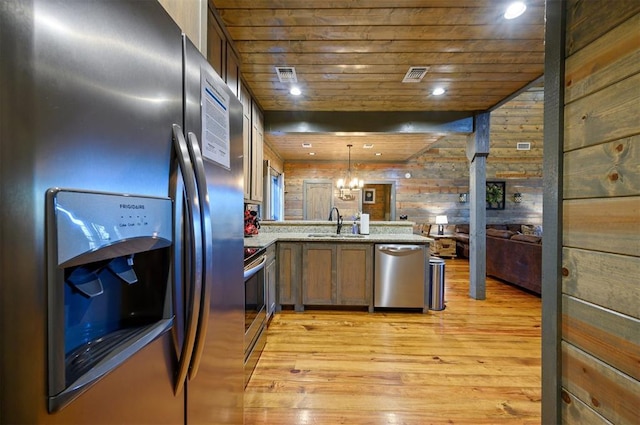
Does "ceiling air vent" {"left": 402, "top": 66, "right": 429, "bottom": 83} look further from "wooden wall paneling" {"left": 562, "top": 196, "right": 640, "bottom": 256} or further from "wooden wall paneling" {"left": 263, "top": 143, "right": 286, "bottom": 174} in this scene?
"wooden wall paneling" {"left": 263, "top": 143, "right": 286, "bottom": 174}

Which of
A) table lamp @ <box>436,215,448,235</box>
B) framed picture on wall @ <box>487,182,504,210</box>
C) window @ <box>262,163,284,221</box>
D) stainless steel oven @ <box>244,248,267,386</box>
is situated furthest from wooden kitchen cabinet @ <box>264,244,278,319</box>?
framed picture on wall @ <box>487,182,504,210</box>

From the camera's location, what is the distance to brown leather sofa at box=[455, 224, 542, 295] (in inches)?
161

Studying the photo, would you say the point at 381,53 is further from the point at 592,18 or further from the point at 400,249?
the point at 400,249

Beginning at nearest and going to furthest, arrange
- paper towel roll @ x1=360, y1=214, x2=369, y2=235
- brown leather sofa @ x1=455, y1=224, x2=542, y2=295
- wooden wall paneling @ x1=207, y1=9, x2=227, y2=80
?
1. wooden wall paneling @ x1=207, y1=9, x2=227, y2=80
2. paper towel roll @ x1=360, y1=214, x2=369, y2=235
3. brown leather sofa @ x1=455, y1=224, x2=542, y2=295

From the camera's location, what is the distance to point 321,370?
84.4 inches

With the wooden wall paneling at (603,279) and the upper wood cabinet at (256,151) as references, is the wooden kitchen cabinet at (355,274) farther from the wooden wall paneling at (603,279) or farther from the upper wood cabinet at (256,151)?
the wooden wall paneling at (603,279)

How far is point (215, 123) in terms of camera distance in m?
1.02

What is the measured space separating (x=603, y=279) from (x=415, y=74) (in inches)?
97.8

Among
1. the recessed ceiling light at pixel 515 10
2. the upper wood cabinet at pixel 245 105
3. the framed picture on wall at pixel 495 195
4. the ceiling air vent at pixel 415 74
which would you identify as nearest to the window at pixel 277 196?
the upper wood cabinet at pixel 245 105

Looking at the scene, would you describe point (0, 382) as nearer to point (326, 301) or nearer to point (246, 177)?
point (246, 177)

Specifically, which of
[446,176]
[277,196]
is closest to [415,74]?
[277,196]

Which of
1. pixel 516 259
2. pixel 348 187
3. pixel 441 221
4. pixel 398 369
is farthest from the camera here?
pixel 441 221

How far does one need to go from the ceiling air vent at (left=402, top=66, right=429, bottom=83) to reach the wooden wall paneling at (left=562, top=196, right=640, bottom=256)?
7.04ft

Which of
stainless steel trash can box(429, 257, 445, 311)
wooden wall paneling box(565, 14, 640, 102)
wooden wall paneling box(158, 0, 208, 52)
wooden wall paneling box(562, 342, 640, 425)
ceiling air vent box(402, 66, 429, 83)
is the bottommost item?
stainless steel trash can box(429, 257, 445, 311)
